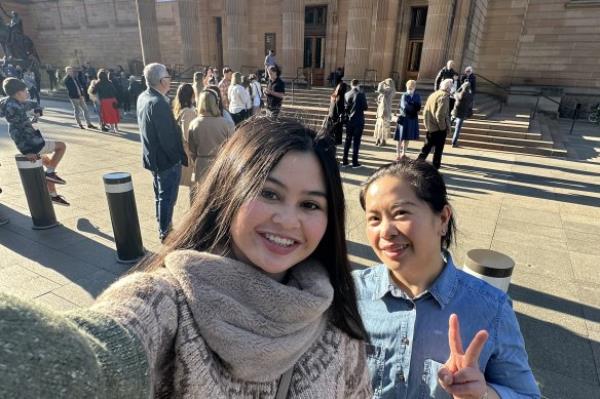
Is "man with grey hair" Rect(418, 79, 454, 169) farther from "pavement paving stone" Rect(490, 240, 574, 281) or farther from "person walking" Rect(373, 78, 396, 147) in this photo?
"pavement paving stone" Rect(490, 240, 574, 281)

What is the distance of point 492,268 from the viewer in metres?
2.65

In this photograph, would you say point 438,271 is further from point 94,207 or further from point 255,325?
point 94,207

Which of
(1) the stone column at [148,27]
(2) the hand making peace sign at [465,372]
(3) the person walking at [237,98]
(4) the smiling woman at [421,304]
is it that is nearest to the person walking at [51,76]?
(1) the stone column at [148,27]

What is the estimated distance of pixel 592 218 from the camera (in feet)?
19.8

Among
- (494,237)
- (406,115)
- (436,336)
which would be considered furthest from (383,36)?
(436,336)

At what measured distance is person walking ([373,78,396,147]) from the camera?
8.80 meters

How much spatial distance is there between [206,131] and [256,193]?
3.66 metres

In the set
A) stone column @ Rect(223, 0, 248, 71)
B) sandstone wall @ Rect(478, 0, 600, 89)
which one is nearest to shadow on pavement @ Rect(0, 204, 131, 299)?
stone column @ Rect(223, 0, 248, 71)

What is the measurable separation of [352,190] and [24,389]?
21.7 feet

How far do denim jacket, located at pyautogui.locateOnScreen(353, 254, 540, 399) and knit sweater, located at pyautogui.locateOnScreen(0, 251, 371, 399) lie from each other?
0.29 metres

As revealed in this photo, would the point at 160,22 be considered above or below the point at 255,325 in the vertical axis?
above

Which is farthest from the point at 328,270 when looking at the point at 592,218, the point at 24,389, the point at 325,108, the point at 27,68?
the point at 27,68

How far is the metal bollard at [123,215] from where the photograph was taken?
13.0ft

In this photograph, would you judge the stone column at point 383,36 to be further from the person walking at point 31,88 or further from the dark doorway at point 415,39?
the person walking at point 31,88
